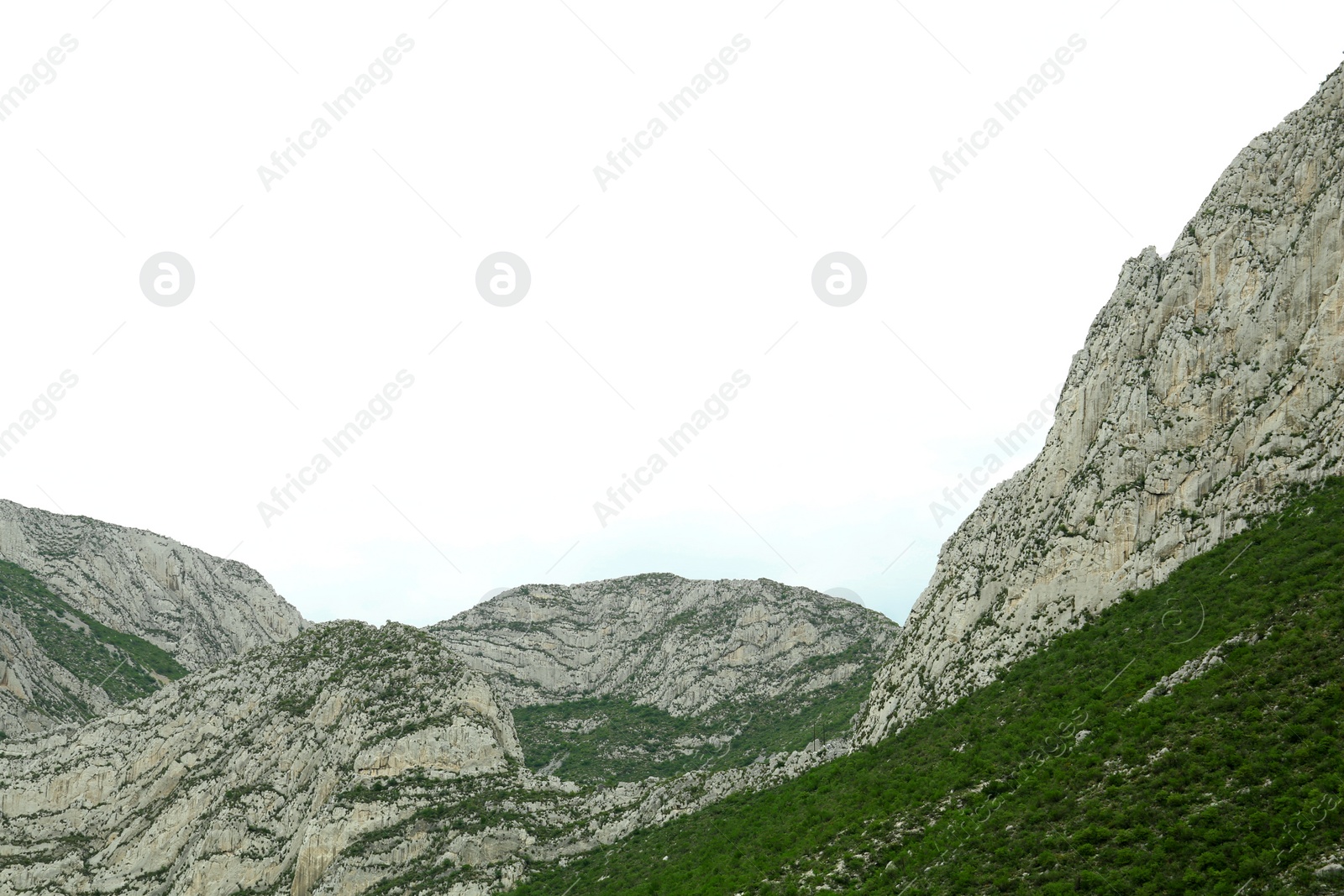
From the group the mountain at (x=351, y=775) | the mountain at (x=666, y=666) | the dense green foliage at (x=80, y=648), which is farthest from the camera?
the dense green foliage at (x=80, y=648)

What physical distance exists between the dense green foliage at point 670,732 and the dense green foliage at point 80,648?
235ft

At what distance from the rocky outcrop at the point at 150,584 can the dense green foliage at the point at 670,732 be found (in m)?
68.4

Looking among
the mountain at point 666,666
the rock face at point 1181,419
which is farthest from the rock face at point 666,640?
the rock face at point 1181,419

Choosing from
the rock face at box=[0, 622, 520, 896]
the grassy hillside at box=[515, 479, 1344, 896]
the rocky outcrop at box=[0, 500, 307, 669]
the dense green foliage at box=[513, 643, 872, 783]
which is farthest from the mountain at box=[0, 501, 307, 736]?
the grassy hillside at box=[515, 479, 1344, 896]

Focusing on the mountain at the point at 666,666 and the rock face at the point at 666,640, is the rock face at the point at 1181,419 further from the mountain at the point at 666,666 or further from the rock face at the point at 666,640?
the rock face at the point at 666,640

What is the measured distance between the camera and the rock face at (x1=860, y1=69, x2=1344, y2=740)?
48.8 meters

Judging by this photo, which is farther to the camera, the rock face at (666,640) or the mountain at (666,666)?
the rock face at (666,640)

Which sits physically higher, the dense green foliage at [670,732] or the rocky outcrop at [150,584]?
the rocky outcrop at [150,584]

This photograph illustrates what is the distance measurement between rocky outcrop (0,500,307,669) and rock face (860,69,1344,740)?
14839cm

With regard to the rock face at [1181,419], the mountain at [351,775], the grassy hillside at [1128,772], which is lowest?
the grassy hillside at [1128,772]

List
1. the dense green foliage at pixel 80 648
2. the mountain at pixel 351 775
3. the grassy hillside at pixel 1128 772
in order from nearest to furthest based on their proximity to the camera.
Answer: the grassy hillside at pixel 1128 772 < the mountain at pixel 351 775 < the dense green foliage at pixel 80 648

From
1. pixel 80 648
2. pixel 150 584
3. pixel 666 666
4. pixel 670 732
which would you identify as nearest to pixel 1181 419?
pixel 670 732

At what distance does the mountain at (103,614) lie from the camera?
126 meters

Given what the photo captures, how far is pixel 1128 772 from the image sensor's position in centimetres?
3478
